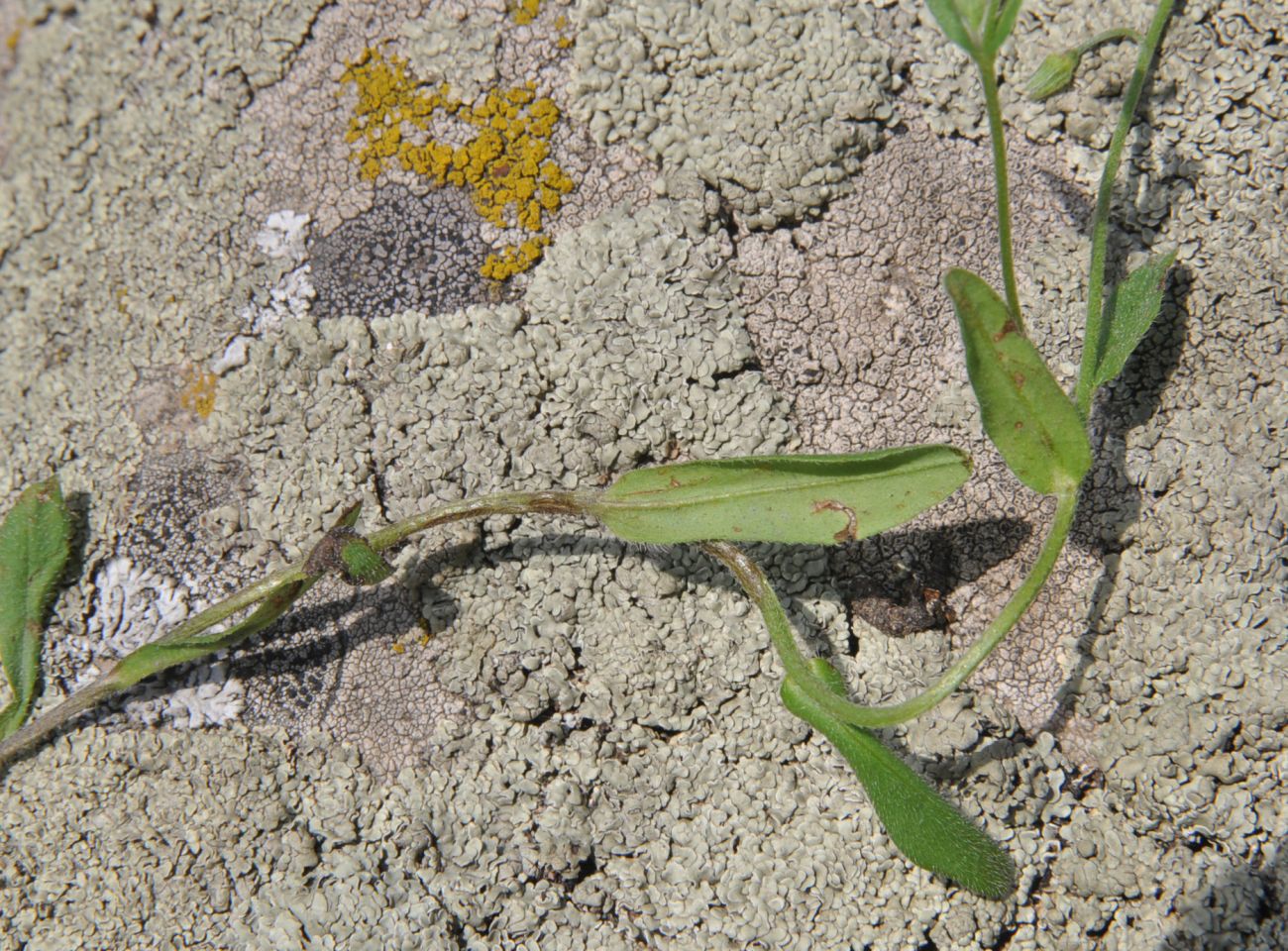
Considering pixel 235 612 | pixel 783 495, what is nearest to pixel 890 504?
pixel 783 495

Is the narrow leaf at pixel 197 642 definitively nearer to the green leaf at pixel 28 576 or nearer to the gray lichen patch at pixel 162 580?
the gray lichen patch at pixel 162 580

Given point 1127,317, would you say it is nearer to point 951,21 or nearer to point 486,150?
point 951,21

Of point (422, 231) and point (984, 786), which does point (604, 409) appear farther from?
point (984, 786)

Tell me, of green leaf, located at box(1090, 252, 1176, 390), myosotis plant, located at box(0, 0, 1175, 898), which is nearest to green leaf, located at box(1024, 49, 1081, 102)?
myosotis plant, located at box(0, 0, 1175, 898)

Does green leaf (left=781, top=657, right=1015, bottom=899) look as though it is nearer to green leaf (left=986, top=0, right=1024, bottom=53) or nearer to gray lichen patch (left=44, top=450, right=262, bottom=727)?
green leaf (left=986, top=0, right=1024, bottom=53)

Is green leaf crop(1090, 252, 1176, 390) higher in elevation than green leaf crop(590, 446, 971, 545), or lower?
higher

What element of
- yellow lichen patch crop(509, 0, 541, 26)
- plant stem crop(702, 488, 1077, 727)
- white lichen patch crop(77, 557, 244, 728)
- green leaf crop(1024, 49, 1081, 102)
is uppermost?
yellow lichen patch crop(509, 0, 541, 26)

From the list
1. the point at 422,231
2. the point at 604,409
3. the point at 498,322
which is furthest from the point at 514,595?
the point at 422,231
